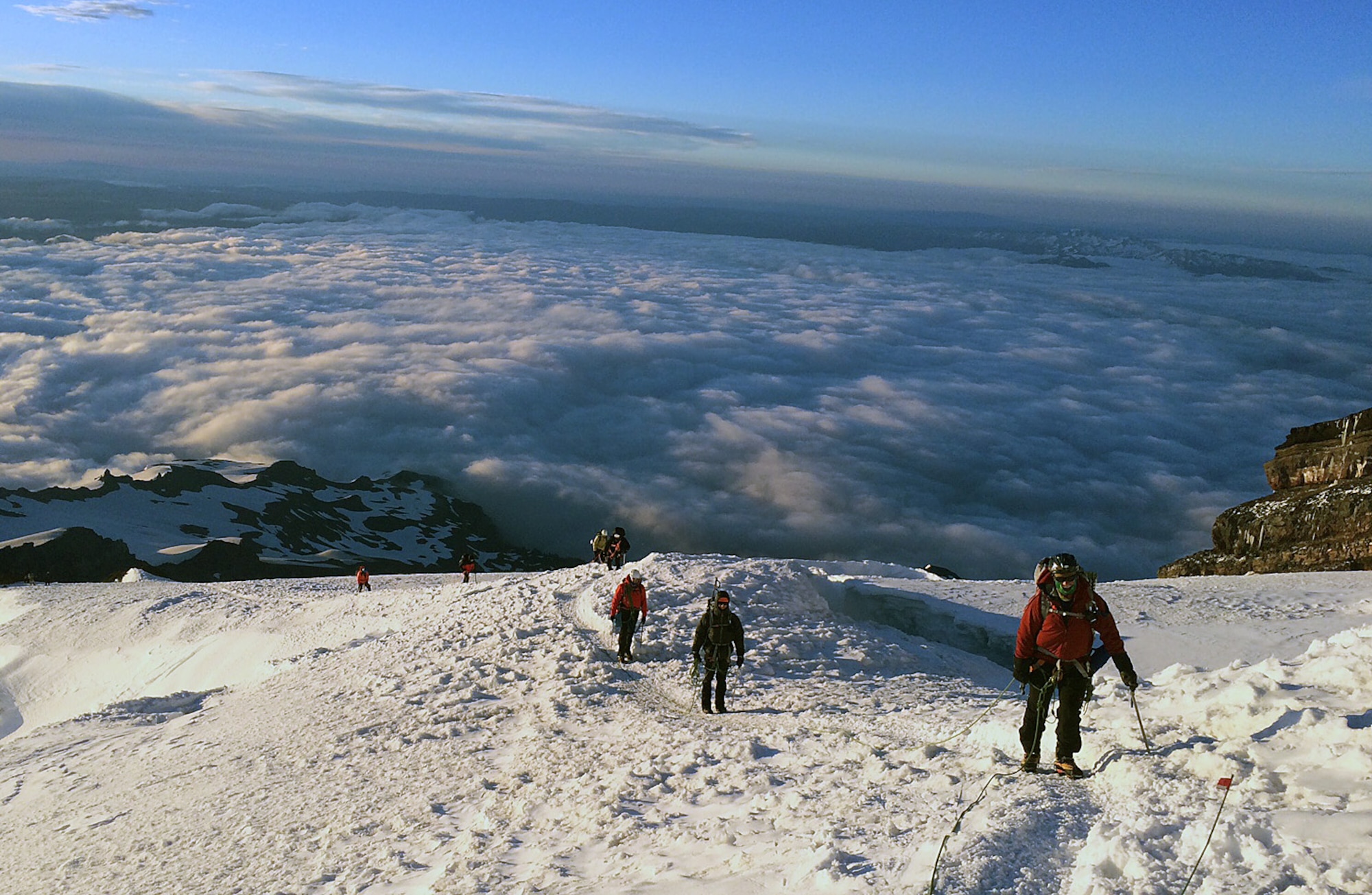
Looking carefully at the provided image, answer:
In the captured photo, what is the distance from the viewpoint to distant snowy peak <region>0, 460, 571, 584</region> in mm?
61375

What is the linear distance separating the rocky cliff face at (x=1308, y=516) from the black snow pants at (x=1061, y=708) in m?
17.3

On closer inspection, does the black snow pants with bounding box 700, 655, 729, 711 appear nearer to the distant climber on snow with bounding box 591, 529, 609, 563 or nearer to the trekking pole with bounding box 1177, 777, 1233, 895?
the trekking pole with bounding box 1177, 777, 1233, 895

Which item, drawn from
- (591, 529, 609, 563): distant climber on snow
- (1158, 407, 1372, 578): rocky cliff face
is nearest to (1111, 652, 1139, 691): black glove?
(591, 529, 609, 563): distant climber on snow

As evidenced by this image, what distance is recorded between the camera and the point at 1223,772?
19.7ft

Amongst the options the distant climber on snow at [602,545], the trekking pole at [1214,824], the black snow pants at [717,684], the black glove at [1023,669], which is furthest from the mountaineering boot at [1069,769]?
the distant climber on snow at [602,545]

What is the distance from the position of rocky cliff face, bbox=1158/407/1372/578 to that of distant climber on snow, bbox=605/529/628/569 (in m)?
14.9

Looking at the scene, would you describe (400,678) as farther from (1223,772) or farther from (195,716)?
(1223,772)

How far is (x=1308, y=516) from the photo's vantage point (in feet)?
72.4

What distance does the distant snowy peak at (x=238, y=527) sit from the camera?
61.4 meters

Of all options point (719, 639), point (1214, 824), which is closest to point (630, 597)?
point (719, 639)

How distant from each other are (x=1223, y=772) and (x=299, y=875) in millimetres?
6881

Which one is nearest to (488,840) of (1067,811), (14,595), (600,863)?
(600,863)

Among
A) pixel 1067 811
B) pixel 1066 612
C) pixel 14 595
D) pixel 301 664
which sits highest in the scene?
pixel 1066 612

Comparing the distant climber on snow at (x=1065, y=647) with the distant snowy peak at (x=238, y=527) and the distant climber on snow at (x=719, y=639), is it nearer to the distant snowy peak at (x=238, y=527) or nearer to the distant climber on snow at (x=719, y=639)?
the distant climber on snow at (x=719, y=639)
